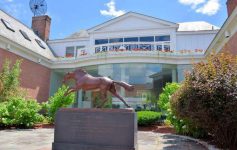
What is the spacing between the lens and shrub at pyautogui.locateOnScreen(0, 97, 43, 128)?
1324cm

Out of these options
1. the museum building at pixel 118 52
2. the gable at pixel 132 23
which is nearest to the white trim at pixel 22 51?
the museum building at pixel 118 52

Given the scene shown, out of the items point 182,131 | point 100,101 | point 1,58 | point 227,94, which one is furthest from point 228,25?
point 1,58

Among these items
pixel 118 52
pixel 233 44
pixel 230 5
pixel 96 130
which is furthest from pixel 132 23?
pixel 96 130

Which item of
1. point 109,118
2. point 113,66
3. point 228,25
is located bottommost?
point 109,118

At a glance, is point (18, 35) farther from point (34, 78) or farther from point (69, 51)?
point (69, 51)

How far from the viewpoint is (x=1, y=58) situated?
55.7ft

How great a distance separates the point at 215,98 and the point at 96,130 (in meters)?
3.58

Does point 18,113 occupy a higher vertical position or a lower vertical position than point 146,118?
higher

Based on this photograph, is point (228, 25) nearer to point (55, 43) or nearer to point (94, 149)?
point (94, 149)

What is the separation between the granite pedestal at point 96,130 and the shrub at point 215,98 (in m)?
2.11

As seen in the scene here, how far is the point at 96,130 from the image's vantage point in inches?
268

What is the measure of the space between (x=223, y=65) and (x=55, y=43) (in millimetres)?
21117

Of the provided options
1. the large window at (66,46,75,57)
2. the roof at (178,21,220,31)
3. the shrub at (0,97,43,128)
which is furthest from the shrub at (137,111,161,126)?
the large window at (66,46,75,57)

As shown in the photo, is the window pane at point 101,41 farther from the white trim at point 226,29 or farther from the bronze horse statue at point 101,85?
the bronze horse statue at point 101,85
